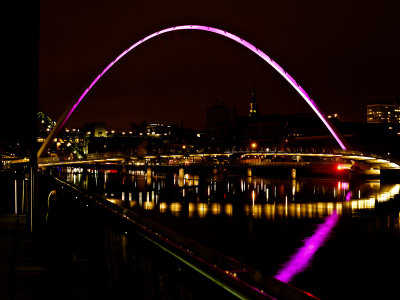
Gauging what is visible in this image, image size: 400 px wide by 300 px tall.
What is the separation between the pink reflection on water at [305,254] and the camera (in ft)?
59.2

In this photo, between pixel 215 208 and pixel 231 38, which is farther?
pixel 231 38

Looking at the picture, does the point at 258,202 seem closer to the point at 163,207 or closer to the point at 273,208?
the point at 273,208

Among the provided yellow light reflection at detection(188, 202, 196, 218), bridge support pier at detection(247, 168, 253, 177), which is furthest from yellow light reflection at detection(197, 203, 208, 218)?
bridge support pier at detection(247, 168, 253, 177)

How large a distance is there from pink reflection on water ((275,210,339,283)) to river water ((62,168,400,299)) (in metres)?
0.04

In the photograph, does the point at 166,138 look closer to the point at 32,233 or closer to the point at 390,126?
the point at 390,126

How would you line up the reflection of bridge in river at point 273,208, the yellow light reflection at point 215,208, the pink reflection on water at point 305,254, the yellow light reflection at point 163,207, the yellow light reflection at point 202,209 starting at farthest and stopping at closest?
the yellow light reflection at point 163,207, the yellow light reflection at point 215,208, the reflection of bridge in river at point 273,208, the yellow light reflection at point 202,209, the pink reflection on water at point 305,254

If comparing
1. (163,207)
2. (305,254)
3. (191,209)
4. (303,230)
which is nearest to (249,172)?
(163,207)

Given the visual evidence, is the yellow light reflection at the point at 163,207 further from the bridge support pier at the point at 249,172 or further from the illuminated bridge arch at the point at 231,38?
the bridge support pier at the point at 249,172

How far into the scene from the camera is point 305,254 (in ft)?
70.9

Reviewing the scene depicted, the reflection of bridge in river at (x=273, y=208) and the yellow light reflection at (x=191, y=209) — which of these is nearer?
the yellow light reflection at (x=191, y=209)

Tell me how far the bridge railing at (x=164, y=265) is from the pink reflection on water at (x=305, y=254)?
12.3 metres

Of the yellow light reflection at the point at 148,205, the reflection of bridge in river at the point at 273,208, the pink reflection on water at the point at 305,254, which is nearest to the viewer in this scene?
the pink reflection on water at the point at 305,254

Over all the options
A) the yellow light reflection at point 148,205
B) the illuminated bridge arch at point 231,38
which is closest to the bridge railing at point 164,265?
the yellow light reflection at point 148,205

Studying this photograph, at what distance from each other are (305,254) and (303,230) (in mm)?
7482
